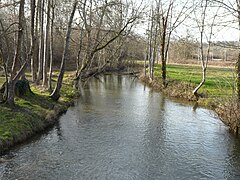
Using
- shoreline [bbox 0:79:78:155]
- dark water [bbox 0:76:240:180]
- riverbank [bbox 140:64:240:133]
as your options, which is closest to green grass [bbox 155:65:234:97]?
riverbank [bbox 140:64:240:133]

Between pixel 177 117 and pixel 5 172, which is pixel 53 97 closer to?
pixel 177 117

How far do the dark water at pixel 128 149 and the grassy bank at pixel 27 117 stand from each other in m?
0.59

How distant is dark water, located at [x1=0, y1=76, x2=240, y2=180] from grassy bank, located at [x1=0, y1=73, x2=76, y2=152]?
0.59 metres

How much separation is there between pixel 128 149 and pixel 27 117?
18.9ft

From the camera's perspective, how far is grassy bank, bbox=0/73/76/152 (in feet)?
45.8

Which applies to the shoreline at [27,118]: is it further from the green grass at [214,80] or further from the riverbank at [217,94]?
the green grass at [214,80]

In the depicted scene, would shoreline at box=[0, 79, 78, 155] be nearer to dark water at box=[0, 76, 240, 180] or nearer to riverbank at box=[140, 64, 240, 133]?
dark water at box=[0, 76, 240, 180]

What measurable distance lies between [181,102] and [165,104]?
228 cm

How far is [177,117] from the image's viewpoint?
21375 millimetres

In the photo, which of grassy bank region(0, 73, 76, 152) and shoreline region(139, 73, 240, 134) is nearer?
grassy bank region(0, 73, 76, 152)

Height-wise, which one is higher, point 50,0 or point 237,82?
point 50,0

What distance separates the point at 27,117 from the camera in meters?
16.3

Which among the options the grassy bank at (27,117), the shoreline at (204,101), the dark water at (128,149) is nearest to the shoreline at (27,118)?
the grassy bank at (27,117)

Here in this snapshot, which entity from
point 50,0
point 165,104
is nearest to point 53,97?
point 50,0
